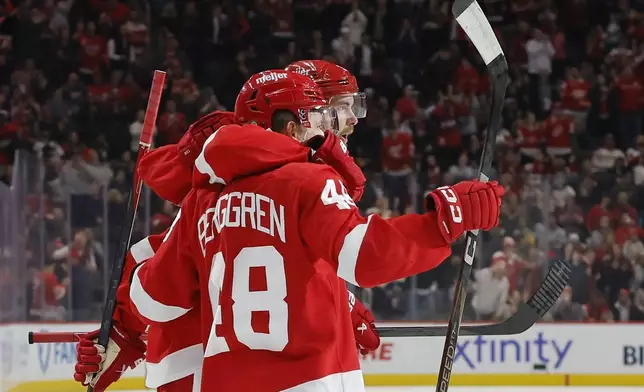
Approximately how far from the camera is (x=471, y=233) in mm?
2039

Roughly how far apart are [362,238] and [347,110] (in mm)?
1044

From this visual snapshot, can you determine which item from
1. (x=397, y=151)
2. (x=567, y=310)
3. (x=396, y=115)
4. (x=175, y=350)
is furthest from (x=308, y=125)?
(x=396, y=115)

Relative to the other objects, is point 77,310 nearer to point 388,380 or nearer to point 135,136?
point 388,380

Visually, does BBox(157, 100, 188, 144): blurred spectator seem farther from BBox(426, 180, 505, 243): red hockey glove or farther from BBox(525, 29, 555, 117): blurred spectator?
BBox(426, 180, 505, 243): red hockey glove

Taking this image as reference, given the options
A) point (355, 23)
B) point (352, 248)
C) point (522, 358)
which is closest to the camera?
point (352, 248)

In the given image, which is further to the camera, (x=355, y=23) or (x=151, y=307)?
(x=355, y=23)

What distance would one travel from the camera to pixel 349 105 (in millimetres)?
2773

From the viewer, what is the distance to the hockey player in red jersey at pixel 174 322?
7.30 feet

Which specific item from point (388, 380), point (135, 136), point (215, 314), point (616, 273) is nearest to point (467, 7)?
point (215, 314)

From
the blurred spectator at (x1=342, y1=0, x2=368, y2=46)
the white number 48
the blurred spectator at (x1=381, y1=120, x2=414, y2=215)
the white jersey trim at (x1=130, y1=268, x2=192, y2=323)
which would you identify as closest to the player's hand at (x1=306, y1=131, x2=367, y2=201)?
the white number 48

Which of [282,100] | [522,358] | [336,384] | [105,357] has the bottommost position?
[522,358]

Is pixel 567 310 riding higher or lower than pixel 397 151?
lower

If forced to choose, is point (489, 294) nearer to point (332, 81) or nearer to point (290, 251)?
point (332, 81)

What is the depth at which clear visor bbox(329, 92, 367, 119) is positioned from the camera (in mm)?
2727
